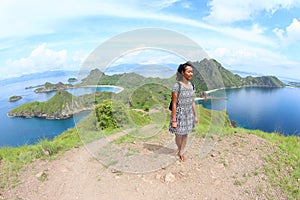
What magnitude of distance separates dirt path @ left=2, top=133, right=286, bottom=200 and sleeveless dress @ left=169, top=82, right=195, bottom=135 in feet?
2.97

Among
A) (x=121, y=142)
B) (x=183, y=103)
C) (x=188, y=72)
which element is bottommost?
(x=121, y=142)

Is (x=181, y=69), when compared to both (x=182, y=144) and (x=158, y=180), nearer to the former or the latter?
(x=182, y=144)

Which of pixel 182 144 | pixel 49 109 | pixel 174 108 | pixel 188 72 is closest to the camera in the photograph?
pixel 188 72

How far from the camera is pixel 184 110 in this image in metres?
4.41

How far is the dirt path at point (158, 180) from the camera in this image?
3.97 metres

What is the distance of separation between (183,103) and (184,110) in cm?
17

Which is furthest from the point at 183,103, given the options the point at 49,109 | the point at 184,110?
the point at 49,109

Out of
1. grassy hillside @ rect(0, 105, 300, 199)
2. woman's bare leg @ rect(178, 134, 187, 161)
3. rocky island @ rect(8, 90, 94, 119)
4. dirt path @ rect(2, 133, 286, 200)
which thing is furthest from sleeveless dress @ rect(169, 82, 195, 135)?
rocky island @ rect(8, 90, 94, 119)

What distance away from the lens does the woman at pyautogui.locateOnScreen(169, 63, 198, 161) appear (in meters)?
4.16

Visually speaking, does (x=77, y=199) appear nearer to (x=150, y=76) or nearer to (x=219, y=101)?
(x=150, y=76)

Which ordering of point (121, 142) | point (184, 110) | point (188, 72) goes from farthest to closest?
point (121, 142) < point (184, 110) < point (188, 72)

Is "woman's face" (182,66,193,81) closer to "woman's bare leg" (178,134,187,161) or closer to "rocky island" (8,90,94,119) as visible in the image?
"woman's bare leg" (178,134,187,161)

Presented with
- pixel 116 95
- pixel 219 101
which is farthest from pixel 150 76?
pixel 219 101

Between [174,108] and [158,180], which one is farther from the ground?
[174,108]
